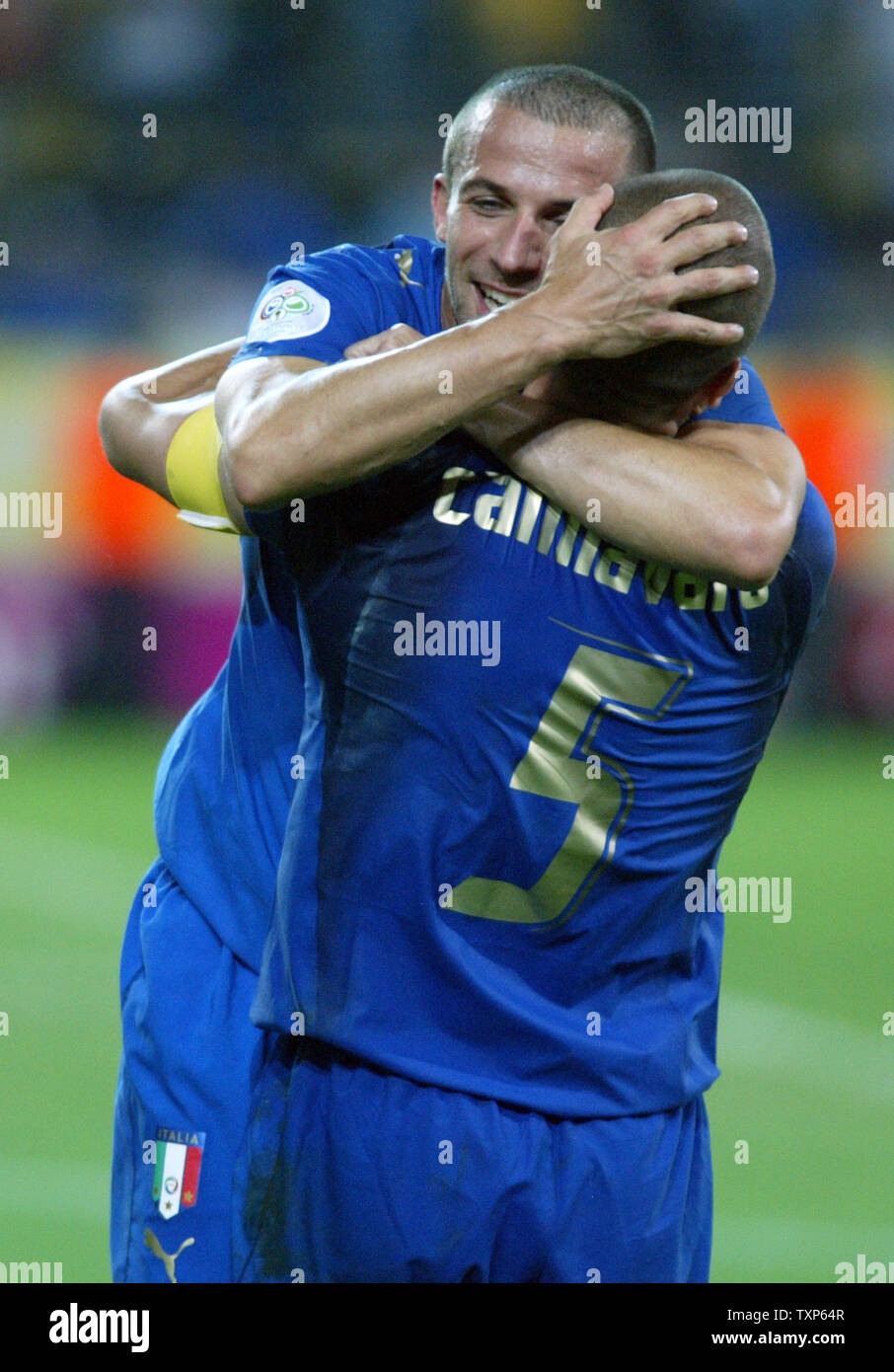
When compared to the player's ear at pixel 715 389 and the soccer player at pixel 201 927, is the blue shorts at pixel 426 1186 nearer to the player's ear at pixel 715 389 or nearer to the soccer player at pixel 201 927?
the soccer player at pixel 201 927

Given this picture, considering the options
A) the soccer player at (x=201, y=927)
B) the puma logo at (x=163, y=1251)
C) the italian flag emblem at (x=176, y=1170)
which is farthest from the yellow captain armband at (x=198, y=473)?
the puma logo at (x=163, y=1251)

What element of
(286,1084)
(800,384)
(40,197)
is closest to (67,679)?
(40,197)

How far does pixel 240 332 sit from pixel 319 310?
781 cm

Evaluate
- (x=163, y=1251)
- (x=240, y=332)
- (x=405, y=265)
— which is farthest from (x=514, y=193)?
(x=240, y=332)

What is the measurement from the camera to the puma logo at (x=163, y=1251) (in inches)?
92.2

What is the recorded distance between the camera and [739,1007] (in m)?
5.63

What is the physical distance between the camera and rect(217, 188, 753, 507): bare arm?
1726 mm

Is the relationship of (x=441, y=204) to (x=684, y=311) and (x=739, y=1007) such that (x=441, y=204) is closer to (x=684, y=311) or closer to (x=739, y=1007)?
(x=684, y=311)

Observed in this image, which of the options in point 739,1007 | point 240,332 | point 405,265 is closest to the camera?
point 405,265

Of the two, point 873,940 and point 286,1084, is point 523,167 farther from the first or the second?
point 873,940

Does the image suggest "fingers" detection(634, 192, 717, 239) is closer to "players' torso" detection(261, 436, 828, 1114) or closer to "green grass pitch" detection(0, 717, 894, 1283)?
"players' torso" detection(261, 436, 828, 1114)

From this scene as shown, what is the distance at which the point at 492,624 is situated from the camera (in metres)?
1.98

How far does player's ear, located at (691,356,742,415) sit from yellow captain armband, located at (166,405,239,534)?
58 centimetres

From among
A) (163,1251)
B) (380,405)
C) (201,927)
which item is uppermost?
(380,405)
